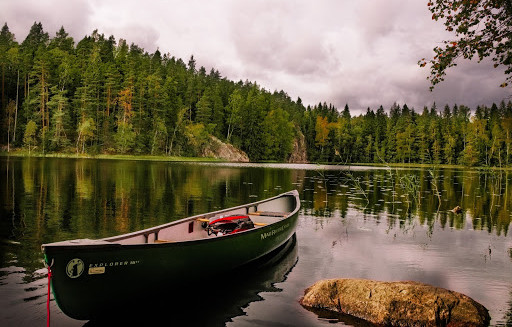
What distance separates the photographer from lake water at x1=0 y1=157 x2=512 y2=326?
8406mm

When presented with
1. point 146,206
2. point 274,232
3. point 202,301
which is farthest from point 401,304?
point 146,206

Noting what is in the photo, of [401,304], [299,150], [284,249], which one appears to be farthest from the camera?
[299,150]

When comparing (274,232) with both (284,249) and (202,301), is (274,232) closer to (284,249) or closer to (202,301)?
(284,249)

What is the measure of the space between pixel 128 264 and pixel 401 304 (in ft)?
19.3

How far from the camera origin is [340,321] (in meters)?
8.03

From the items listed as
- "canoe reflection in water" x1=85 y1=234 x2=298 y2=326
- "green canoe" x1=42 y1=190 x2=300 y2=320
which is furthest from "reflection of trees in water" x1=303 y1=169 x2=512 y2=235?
"green canoe" x1=42 y1=190 x2=300 y2=320

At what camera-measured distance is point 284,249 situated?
1460cm

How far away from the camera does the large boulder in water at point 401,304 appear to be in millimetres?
7562

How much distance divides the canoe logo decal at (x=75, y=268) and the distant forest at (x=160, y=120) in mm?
57712

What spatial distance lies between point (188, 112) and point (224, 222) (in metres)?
100

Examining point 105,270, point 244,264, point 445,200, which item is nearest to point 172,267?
point 105,270

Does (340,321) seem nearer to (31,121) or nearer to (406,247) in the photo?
(406,247)

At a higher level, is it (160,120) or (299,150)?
(160,120)

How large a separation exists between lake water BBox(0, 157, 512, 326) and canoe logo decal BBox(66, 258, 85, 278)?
1.52 metres
